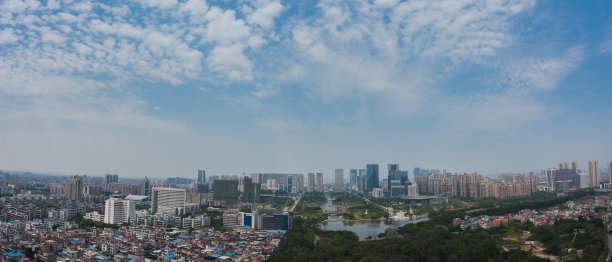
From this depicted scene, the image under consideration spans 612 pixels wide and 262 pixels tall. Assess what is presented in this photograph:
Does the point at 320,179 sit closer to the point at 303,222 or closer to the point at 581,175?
the point at 581,175

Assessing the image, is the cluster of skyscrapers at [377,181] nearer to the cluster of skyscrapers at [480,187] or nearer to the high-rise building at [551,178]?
the cluster of skyscrapers at [480,187]

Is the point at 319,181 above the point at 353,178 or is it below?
above

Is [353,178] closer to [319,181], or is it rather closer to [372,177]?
[319,181]

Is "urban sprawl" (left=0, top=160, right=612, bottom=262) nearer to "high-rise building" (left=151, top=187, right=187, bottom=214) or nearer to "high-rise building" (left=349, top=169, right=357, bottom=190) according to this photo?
"high-rise building" (left=151, top=187, right=187, bottom=214)

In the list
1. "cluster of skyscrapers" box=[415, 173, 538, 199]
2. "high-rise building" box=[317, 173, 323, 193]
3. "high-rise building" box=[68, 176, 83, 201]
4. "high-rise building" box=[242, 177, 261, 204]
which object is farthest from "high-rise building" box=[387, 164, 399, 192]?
"high-rise building" box=[68, 176, 83, 201]

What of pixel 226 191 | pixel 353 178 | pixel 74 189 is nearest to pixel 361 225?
pixel 226 191
